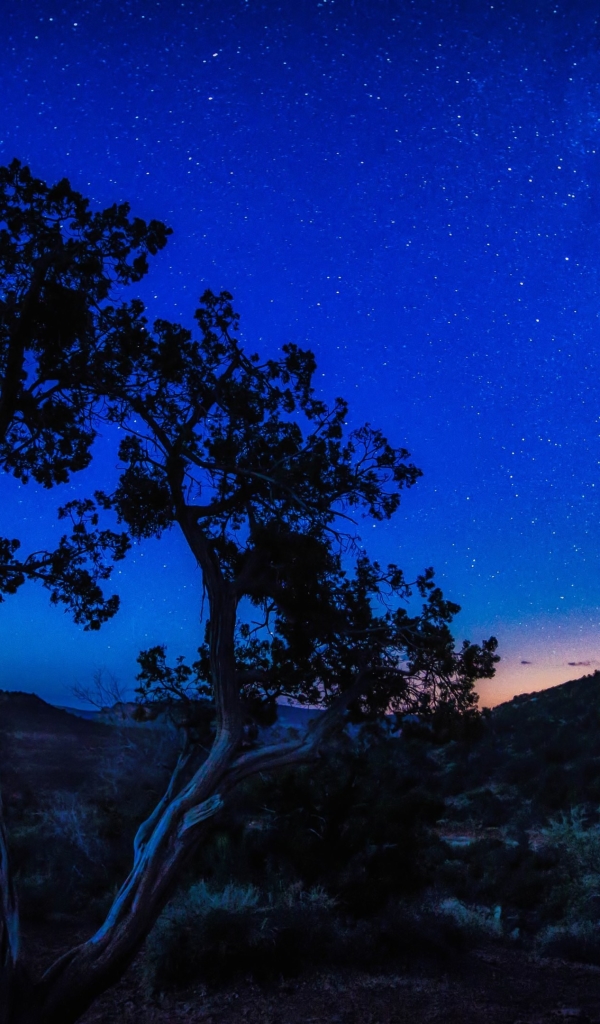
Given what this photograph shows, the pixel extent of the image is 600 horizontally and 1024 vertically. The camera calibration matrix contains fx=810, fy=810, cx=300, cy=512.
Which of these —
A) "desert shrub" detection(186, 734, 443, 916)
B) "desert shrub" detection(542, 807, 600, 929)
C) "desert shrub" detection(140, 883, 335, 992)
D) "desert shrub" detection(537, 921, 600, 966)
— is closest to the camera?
"desert shrub" detection(140, 883, 335, 992)

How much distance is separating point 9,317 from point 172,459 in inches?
82.8

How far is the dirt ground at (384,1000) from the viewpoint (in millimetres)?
8945

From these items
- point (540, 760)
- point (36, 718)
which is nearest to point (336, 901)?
point (540, 760)

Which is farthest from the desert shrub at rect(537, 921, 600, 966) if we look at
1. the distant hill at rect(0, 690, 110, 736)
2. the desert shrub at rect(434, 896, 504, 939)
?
the distant hill at rect(0, 690, 110, 736)

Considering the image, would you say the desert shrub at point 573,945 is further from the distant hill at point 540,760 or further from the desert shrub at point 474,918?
the distant hill at point 540,760

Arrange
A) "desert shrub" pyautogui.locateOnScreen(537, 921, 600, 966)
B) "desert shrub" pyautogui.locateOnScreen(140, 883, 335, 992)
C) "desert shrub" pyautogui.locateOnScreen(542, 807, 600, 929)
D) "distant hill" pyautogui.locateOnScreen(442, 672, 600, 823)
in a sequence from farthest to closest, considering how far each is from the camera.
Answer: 1. "distant hill" pyautogui.locateOnScreen(442, 672, 600, 823)
2. "desert shrub" pyautogui.locateOnScreen(542, 807, 600, 929)
3. "desert shrub" pyautogui.locateOnScreen(537, 921, 600, 966)
4. "desert shrub" pyautogui.locateOnScreen(140, 883, 335, 992)

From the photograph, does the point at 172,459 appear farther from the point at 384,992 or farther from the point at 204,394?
the point at 384,992

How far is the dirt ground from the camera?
352 inches

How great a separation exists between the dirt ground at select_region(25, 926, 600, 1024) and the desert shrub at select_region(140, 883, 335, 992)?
255mm

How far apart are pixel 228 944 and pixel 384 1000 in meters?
2.11

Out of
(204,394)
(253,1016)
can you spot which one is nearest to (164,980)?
(253,1016)

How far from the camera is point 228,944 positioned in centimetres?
1038

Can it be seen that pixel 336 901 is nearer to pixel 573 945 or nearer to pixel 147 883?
pixel 573 945

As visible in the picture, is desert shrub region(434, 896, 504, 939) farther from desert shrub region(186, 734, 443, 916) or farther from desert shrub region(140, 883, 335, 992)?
desert shrub region(140, 883, 335, 992)
